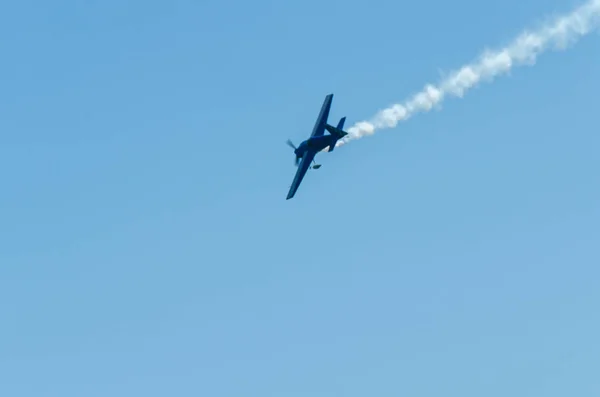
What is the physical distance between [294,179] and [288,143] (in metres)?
5.28

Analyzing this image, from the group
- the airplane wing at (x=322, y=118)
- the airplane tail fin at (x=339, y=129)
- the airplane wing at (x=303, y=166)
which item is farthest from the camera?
the airplane wing at (x=322, y=118)

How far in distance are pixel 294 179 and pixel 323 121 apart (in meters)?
8.69

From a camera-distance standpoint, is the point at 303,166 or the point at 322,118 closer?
the point at 303,166

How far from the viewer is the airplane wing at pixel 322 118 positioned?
12162 centimetres

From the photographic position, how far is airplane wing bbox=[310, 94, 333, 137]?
122 m

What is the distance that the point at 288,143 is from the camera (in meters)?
122

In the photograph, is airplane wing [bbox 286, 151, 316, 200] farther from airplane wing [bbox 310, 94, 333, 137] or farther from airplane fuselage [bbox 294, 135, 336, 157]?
airplane wing [bbox 310, 94, 333, 137]

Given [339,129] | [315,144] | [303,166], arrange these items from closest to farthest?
[339,129] → [315,144] → [303,166]

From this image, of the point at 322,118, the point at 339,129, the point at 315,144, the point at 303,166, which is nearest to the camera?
the point at 339,129

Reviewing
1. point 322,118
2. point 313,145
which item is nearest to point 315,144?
point 313,145

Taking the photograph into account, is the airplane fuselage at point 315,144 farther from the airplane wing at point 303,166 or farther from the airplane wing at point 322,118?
the airplane wing at point 322,118

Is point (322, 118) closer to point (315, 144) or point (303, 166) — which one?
point (315, 144)

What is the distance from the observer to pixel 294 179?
119m

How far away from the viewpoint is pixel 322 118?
123375 millimetres
